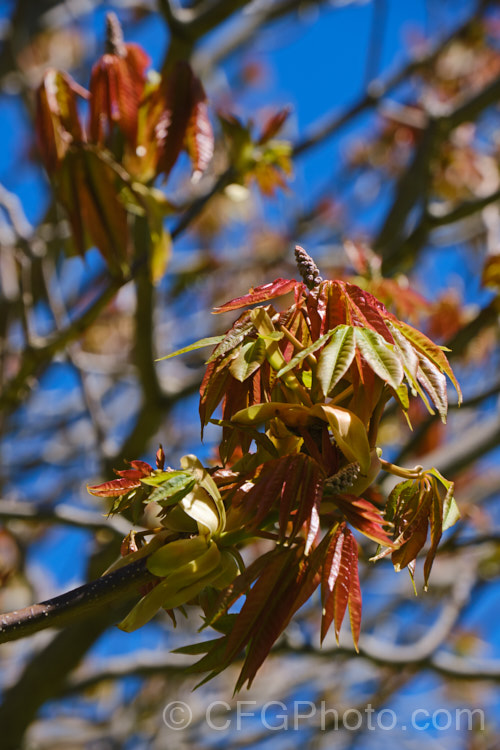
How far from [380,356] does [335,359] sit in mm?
57

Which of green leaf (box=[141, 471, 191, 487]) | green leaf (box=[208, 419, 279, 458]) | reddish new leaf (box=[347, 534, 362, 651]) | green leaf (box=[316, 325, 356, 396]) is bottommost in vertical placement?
reddish new leaf (box=[347, 534, 362, 651])

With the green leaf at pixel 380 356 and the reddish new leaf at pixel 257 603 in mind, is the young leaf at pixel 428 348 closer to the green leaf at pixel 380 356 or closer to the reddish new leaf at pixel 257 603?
the green leaf at pixel 380 356

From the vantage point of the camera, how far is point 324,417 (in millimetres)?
839

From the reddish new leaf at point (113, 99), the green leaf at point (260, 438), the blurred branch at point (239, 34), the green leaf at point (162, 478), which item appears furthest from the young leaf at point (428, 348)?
the blurred branch at point (239, 34)

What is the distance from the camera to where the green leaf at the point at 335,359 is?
790 millimetres

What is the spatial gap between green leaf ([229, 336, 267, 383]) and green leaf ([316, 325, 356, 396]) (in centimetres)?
8

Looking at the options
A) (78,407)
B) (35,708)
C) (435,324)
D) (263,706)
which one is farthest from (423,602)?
(35,708)

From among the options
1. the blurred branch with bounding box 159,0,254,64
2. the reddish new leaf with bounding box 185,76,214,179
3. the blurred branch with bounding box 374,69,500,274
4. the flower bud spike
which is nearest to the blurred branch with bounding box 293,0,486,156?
the blurred branch with bounding box 374,69,500,274

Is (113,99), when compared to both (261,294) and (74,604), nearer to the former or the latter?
(261,294)

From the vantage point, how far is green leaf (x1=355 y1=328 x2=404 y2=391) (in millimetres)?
799

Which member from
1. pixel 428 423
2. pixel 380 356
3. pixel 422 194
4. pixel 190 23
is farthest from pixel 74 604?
pixel 422 194

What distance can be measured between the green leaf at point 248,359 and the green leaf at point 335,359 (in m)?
0.08

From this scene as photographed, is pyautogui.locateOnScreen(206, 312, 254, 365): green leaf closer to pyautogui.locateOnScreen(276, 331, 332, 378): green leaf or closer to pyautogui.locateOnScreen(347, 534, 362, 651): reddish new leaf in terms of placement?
pyautogui.locateOnScreen(276, 331, 332, 378): green leaf

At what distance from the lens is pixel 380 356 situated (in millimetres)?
827
